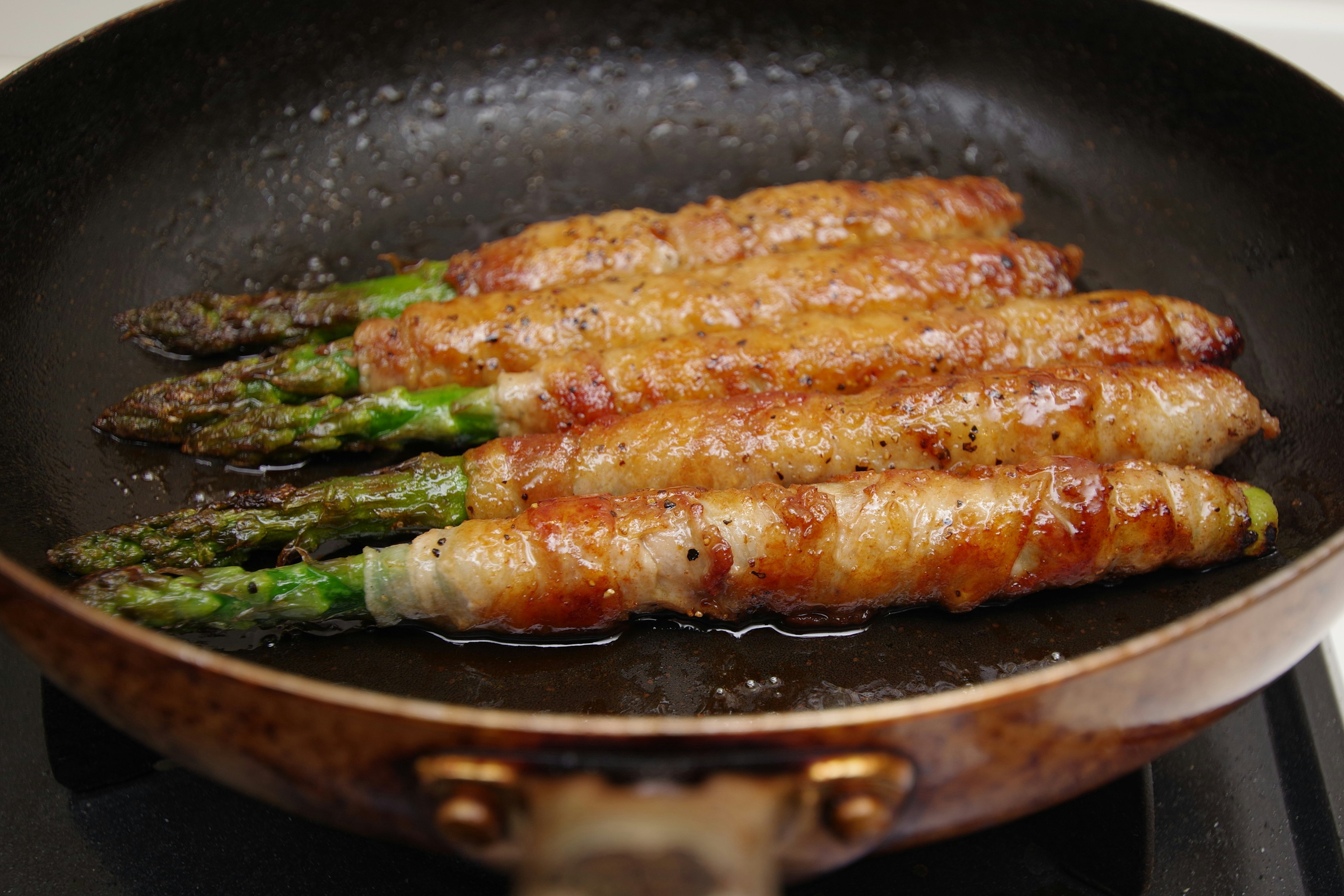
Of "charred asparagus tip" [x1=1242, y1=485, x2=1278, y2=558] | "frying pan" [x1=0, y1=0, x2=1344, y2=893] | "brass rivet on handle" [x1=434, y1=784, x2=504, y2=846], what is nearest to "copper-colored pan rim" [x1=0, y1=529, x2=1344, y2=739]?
"frying pan" [x1=0, y1=0, x2=1344, y2=893]

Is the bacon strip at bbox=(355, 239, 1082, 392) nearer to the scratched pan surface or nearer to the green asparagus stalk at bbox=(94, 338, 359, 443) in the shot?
the green asparagus stalk at bbox=(94, 338, 359, 443)

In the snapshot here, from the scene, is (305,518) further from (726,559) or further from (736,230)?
(736,230)

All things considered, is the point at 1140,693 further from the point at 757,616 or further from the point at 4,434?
the point at 4,434

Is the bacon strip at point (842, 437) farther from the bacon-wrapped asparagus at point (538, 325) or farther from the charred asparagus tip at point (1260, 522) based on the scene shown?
the bacon-wrapped asparagus at point (538, 325)

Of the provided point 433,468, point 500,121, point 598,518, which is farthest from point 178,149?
point 598,518

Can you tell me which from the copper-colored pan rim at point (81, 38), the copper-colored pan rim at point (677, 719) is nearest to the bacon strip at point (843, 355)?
the copper-colored pan rim at point (677, 719)

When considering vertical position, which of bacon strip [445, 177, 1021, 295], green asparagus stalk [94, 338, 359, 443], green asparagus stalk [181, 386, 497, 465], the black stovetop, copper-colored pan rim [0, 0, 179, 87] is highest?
copper-colored pan rim [0, 0, 179, 87]
